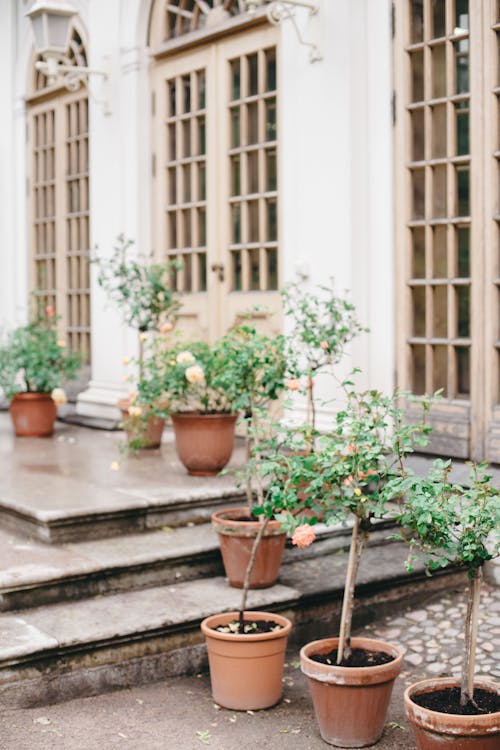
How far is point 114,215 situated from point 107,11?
176 centimetres

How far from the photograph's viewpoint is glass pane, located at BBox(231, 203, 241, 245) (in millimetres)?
8078

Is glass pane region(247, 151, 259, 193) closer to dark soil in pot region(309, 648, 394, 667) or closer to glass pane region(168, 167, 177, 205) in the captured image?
glass pane region(168, 167, 177, 205)

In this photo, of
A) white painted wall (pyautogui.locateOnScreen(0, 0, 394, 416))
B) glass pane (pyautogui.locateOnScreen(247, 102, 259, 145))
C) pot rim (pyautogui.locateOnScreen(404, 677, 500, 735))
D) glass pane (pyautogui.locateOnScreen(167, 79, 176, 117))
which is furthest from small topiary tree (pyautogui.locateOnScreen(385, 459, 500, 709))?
glass pane (pyautogui.locateOnScreen(167, 79, 176, 117))

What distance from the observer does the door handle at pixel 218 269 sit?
818 centimetres

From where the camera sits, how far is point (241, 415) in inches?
310

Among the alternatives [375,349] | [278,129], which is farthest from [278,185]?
[375,349]

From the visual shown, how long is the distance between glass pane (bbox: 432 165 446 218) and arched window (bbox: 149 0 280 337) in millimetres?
1601

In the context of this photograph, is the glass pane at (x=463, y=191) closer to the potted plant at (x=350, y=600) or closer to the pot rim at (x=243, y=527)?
the pot rim at (x=243, y=527)

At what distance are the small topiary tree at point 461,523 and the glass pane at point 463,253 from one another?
2639 mm

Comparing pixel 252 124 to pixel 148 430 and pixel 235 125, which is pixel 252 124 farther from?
pixel 148 430

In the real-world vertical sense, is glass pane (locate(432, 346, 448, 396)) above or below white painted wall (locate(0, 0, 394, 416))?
below

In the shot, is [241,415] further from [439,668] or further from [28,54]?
[28,54]

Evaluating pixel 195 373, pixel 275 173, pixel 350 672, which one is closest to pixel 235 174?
pixel 275 173

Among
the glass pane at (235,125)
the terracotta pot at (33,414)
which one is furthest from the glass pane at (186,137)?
the terracotta pot at (33,414)
